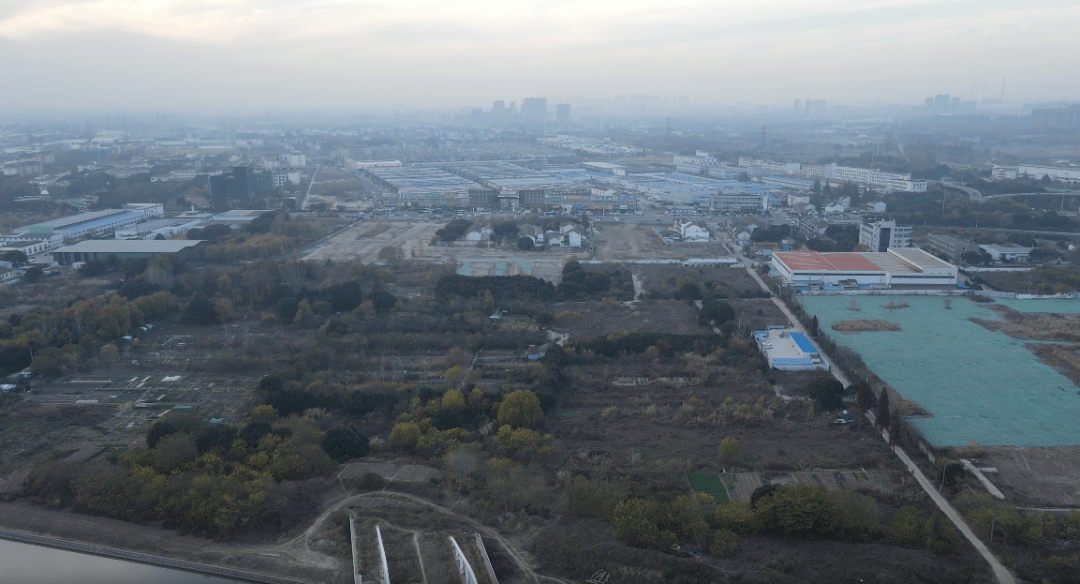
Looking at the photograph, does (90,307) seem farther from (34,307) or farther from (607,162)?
(607,162)

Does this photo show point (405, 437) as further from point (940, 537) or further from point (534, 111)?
point (534, 111)

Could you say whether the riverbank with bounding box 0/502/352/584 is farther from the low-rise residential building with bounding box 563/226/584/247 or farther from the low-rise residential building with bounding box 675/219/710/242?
the low-rise residential building with bounding box 675/219/710/242

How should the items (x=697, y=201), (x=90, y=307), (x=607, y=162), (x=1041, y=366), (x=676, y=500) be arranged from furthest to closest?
1. (x=607, y=162)
2. (x=697, y=201)
3. (x=90, y=307)
4. (x=1041, y=366)
5. (x=676, y=500)

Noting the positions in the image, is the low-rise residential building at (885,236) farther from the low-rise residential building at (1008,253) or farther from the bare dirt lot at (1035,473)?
the bare dirt lot at (1035,473)

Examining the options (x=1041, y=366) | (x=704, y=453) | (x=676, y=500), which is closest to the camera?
(x=676, y=500)

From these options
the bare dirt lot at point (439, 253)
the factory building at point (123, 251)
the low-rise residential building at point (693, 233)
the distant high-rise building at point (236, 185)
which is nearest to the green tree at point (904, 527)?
the bare dirt lot at point (439, 253)

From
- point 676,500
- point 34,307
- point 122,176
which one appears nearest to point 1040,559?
point 676,500
